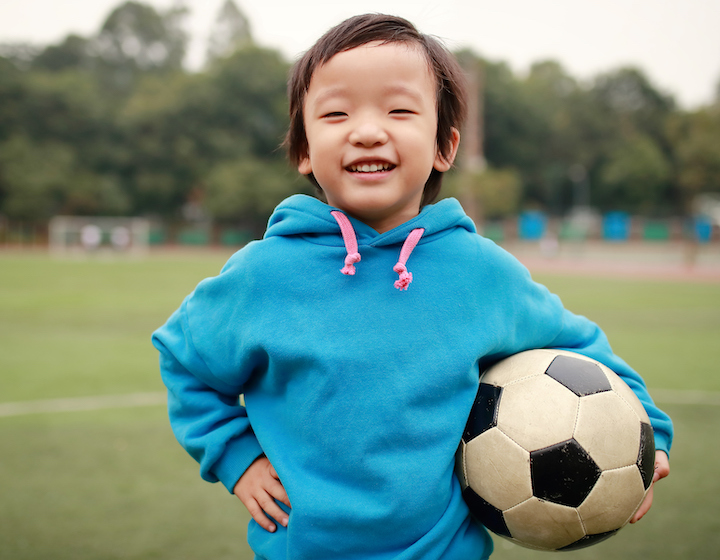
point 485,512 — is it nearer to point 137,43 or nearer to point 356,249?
point 356,249

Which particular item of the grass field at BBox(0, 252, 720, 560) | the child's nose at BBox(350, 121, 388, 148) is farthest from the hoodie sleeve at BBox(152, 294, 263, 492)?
the grass field at BBox(0, 252, 720, 560)

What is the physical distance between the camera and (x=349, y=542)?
1.38 m

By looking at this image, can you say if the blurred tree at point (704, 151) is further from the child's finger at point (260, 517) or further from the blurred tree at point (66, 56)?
the blurred tree at point (66, 56)

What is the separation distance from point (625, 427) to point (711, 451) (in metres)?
2.91

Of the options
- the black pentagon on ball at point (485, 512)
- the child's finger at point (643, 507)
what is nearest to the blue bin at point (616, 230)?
the child's finger at point (643, 507)

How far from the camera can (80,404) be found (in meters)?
4.98

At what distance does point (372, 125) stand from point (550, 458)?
870 millimetres

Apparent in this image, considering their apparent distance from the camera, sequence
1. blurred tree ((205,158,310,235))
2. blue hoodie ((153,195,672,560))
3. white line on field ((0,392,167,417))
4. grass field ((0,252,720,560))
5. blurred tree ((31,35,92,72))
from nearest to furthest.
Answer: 1. blue hoodie ((153,195,672,560))
2. grass field ((0,252,720,560))
3. white line on field ((0,392,167,417))
4. blurred tree ((205,158,310,235))
5. blurred tree ((31,35,92,72))

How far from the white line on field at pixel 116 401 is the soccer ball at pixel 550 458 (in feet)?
12.6

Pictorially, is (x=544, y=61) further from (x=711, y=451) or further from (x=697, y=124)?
(x=711, y=451)

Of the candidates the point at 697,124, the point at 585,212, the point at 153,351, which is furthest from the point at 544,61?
the point at 153,351

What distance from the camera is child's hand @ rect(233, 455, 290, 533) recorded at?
148cm

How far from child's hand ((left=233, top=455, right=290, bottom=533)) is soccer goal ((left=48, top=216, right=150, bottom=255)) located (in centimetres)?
2983

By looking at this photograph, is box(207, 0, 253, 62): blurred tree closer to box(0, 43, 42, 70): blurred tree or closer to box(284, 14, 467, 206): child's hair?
box(0, 43, 42, 70): blurred tree
